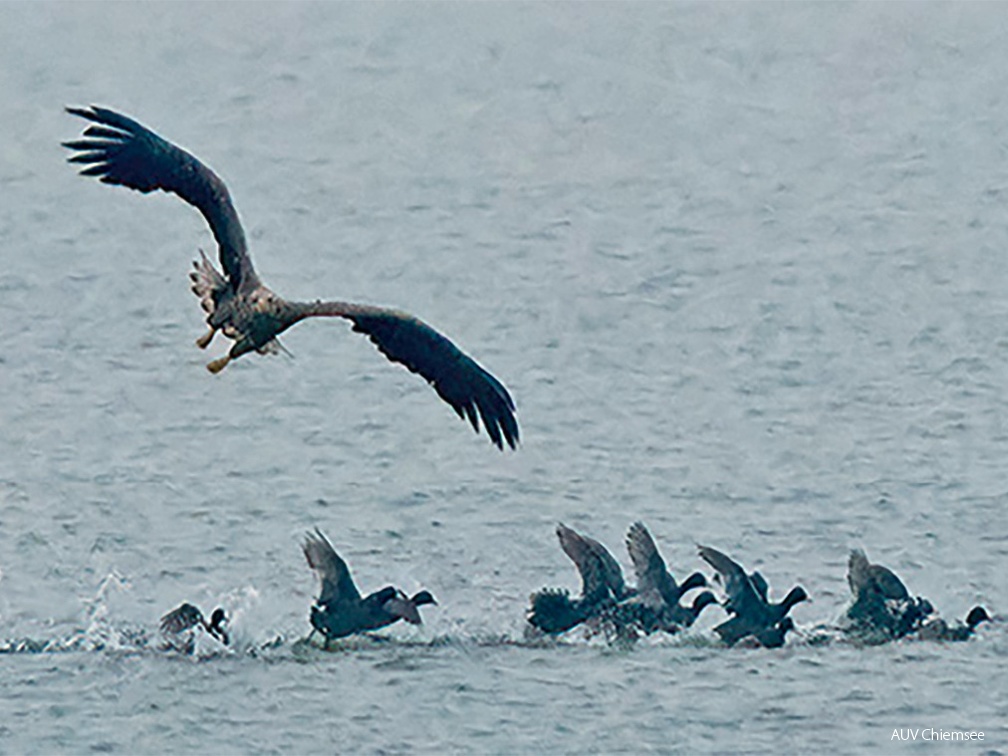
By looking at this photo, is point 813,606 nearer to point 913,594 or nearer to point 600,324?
point 913,594

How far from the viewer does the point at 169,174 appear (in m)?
12.4

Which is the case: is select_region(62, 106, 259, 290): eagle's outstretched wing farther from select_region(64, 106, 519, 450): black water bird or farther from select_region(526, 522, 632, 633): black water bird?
select_region(526, 522, 632, 633): black water bird

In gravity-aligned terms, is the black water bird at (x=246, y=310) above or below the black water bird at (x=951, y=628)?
above

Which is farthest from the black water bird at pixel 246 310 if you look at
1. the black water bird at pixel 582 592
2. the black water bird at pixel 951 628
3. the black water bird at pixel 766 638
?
the black water bird at pixel 951 628

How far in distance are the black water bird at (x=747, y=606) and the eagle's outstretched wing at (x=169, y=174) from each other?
3907 mm

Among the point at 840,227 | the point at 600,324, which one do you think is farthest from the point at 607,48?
the point at 600,324

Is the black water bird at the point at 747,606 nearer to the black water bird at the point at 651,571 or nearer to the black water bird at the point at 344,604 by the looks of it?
the black water bird at the point at 651,571

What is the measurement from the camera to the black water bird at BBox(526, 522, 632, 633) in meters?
14.9

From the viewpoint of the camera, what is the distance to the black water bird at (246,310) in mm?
12141

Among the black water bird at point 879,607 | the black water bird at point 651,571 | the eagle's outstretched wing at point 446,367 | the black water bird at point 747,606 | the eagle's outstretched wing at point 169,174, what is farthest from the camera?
the black water bird at point 651,571

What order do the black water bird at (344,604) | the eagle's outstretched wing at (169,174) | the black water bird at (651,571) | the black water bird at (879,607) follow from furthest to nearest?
the black water bird at (651,571), the black water bird at (879,607), the black water bird at (344,604), the eagle's outstretched wing at (169,174)

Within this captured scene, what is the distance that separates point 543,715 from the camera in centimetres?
1338

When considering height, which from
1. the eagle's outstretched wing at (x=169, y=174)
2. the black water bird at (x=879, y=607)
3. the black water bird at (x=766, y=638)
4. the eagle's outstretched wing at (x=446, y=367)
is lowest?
the black water bird at (x=766, y=638)

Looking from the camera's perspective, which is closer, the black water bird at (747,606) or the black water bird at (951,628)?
the black water bird at (747,606)
